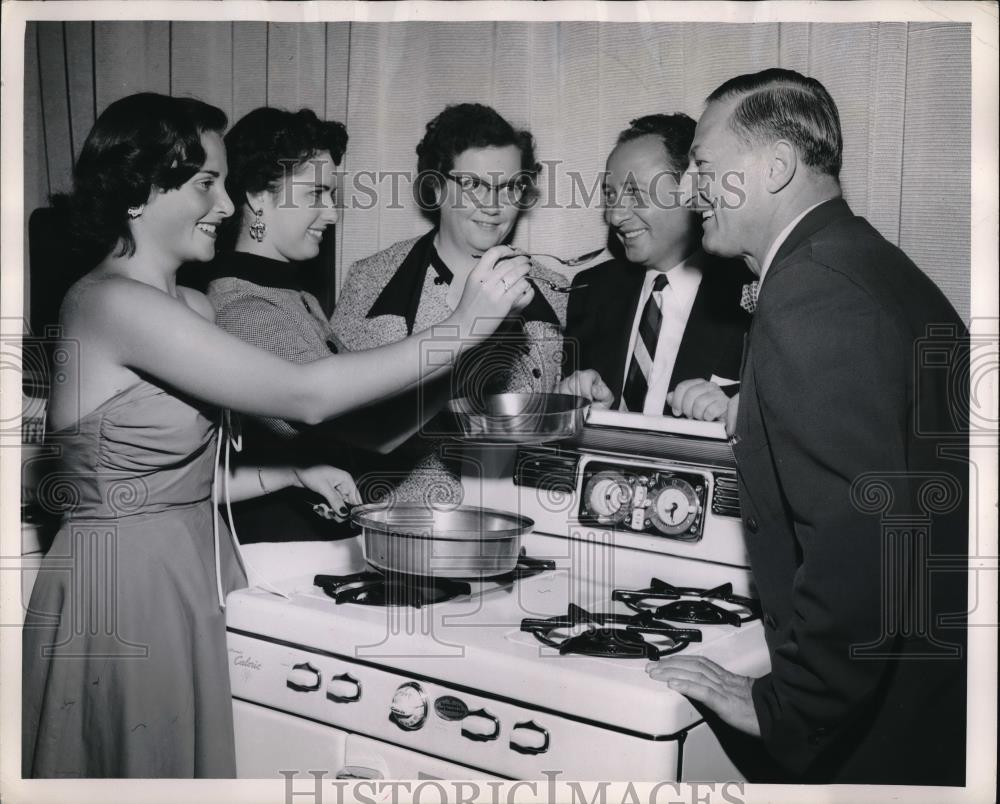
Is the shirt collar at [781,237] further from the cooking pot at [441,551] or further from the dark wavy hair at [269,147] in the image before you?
the dark wavy hair at [269,147]

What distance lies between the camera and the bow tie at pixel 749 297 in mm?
1743

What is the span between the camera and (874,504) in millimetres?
1312

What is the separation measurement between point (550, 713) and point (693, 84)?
1.13m

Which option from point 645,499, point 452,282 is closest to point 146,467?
point 452,282

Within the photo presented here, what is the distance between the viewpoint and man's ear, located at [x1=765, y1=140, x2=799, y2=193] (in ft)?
4.86

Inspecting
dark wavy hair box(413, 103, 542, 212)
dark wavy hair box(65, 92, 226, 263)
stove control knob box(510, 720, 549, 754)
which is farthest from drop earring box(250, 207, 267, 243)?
stove control knob box(510, 720, 549, 754)

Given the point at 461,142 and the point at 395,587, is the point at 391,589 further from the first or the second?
the point at 461,142

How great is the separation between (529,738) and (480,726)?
0.08 meters

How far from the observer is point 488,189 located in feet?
6.07

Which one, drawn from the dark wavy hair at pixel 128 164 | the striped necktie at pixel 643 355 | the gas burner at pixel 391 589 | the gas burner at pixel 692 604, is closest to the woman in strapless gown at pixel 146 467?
the dark wavy hair at pixel 128 164

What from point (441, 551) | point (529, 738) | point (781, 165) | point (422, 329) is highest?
point (781, 165)

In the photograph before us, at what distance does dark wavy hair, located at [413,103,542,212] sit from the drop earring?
0.98ft

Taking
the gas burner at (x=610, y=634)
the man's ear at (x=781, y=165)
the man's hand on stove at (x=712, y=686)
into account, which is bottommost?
the man's hand on stove at (x=712, y=686)

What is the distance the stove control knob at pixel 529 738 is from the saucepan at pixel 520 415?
0.61m
